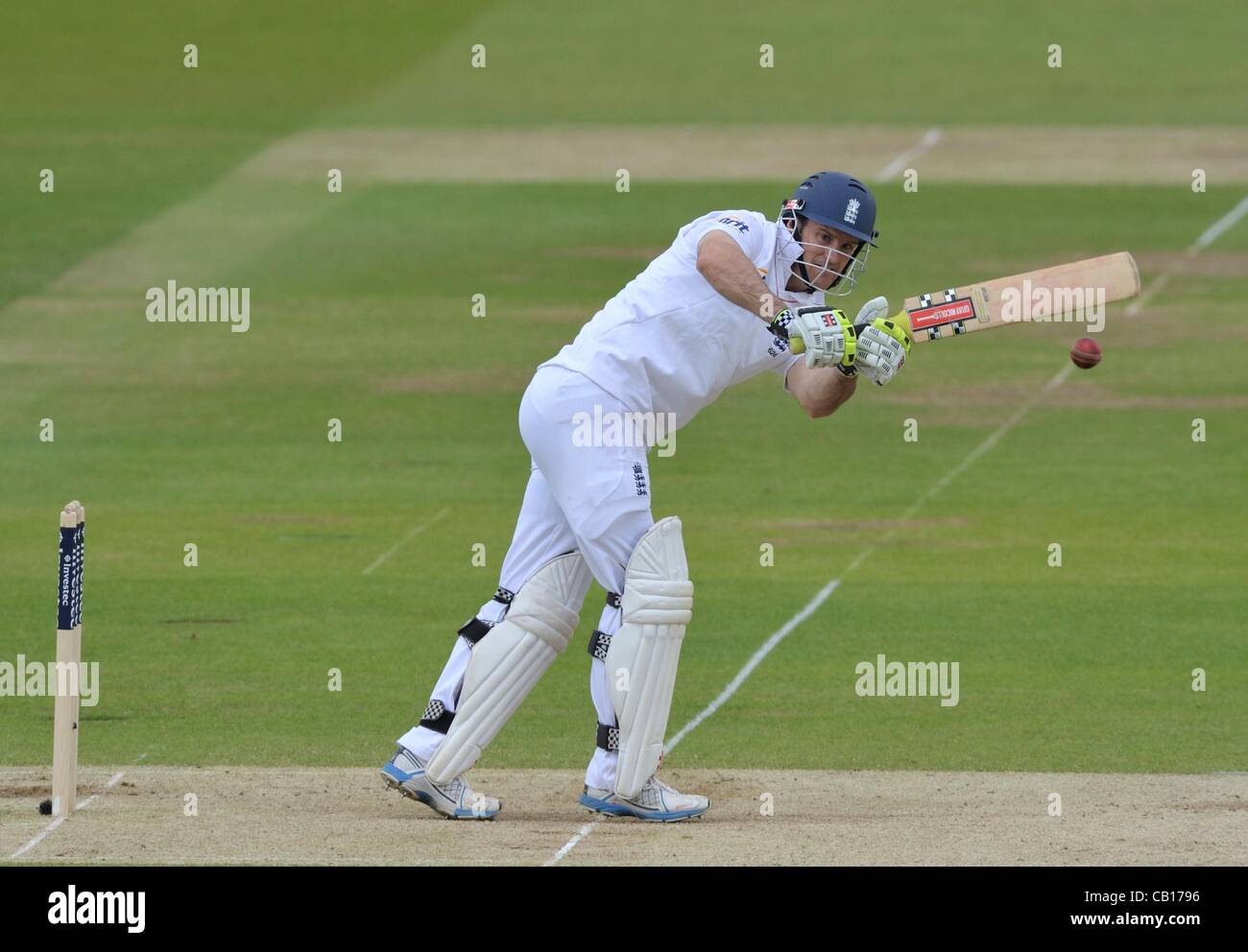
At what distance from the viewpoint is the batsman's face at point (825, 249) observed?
28.6ft

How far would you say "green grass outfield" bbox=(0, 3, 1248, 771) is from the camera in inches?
442

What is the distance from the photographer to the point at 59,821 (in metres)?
8.35

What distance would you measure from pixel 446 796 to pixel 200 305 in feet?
57.0

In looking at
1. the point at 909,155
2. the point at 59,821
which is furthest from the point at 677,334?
the point at 909,155

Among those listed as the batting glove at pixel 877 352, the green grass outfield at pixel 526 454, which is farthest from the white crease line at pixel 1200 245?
the batting glove at pixel 877 352

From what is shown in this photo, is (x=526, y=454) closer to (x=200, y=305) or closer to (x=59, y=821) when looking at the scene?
(x=200, y=305)

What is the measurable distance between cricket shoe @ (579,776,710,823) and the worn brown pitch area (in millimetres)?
71

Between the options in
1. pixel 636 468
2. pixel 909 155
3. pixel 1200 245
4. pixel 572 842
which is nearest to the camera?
pixel 572 842

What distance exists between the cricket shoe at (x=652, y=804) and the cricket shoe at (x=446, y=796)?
1.33ft

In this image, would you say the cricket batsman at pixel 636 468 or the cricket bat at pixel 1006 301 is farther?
the cricket bat at pixel 1006 301

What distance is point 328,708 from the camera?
36.6 ft

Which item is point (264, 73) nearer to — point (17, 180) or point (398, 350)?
point (17, 180)

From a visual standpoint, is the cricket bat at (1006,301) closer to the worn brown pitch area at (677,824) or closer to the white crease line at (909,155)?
the worn brown pitch area at (677,824)

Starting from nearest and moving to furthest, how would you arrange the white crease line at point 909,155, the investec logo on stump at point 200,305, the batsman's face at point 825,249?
the batsman's face at point 825,249, the investec logo on stump at point 200,305, the white crease line at point 909,155
